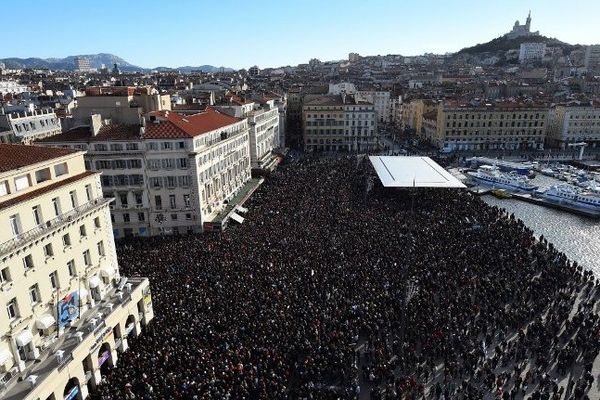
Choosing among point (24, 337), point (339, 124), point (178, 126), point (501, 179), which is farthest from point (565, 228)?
point (339, 124)

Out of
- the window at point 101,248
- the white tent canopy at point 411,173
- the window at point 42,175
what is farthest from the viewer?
the white tent canopy at point 411,173

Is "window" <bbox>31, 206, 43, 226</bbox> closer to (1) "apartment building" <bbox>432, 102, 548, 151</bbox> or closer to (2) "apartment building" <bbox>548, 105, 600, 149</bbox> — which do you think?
(1) "apartment building" <bbox>432, 102, 548, 151</bbox>

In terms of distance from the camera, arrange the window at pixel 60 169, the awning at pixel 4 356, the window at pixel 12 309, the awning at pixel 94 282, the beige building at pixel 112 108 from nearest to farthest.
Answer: the awning at pixel 4 356
the window at pixel 12 309
the window at pixel 60 169
the awning at pixel 94 282
the beige building at pixel 112 108

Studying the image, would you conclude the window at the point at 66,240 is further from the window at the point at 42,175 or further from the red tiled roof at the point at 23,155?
the red tiled roof at the point at 23,155

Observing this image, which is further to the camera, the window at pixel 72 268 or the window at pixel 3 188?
the window at pixel 72 268

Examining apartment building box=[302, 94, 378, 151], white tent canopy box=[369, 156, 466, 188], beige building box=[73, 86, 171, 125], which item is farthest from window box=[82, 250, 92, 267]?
apartment building box=[302, 94, 378, 151]

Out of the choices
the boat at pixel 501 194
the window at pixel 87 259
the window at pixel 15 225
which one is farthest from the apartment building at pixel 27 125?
the boat at pixel 501 194

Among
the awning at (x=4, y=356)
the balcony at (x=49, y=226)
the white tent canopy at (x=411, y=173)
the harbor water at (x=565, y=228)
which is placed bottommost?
the harbor water at (x=565, y=228)
